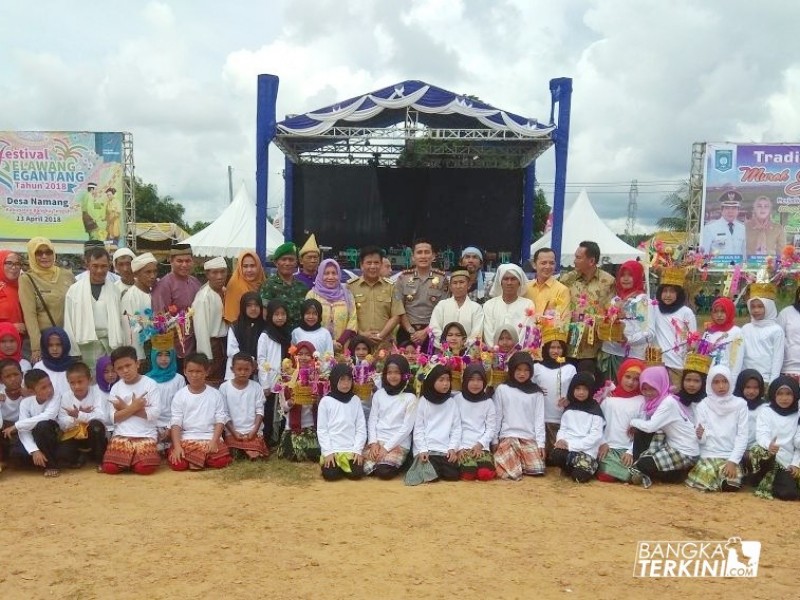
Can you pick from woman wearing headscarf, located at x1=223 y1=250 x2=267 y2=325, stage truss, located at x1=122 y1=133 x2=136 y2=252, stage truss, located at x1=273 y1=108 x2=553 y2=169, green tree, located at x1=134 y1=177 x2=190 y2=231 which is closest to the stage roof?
stage truss, located at x1=273 y1=108 x2=553 y2=169

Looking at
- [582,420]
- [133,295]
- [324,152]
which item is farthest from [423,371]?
[324,152]

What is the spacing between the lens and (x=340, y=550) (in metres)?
3.35

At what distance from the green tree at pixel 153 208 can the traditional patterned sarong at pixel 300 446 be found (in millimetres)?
31563

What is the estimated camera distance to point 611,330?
4.93 meters

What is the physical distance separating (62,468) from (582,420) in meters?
3.91

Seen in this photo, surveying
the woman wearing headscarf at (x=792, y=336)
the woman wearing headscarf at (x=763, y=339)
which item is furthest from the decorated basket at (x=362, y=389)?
the woman wearing headscarf at (x=792, y=336)

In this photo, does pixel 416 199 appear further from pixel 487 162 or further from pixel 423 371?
pixel 423 371

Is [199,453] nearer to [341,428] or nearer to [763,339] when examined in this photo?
[341,428]

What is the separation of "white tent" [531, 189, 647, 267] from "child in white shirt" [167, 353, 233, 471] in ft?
48.8

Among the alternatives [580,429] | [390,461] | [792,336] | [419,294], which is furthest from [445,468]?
[792,336]

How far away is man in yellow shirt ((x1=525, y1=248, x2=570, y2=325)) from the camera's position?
17.0ft

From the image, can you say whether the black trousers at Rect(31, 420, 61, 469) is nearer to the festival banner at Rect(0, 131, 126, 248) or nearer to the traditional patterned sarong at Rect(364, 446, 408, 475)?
the traditional patterned sarong at Rect(364, 446, 408, 475)

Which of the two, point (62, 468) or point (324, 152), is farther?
point (324, 152)

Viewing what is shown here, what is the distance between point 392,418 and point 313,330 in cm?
99
